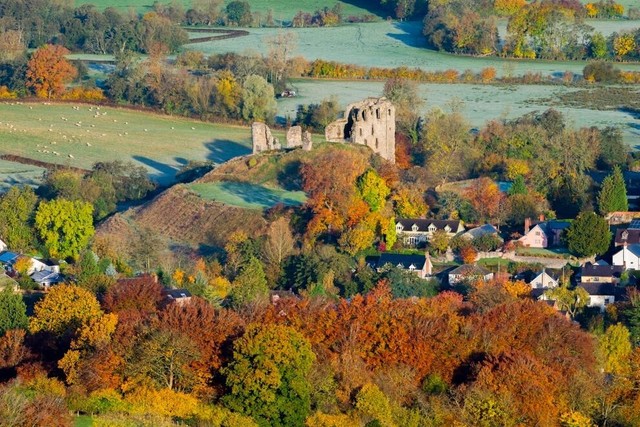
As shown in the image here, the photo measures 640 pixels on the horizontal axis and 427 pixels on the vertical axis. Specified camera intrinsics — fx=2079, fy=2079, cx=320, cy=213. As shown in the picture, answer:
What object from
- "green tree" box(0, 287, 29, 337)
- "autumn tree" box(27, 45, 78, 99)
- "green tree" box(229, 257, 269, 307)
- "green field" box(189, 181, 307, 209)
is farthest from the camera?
"autumn tree" box(27, 45, 78, 99)

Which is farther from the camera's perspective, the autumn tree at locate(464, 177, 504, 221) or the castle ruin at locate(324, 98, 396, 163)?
the castle ruin at locate(324, 98, 396, 163)

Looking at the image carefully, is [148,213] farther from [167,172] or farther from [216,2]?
[216,2]

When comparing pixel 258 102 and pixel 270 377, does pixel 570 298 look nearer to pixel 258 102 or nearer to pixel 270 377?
pixel 270 377

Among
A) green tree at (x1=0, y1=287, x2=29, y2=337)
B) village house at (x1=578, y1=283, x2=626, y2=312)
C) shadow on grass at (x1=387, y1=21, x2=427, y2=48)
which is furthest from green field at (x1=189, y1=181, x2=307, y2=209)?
shadow on grass at (x1=387, y1=21, x2=427, y2=48)

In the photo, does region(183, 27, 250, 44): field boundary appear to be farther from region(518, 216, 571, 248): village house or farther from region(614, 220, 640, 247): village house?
region(614, 220, 640, 247): village house

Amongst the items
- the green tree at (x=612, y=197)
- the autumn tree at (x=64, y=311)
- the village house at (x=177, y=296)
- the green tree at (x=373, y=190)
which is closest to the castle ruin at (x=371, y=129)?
the green tree at (x=373, y=190)

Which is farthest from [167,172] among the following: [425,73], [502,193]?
[425,73]
